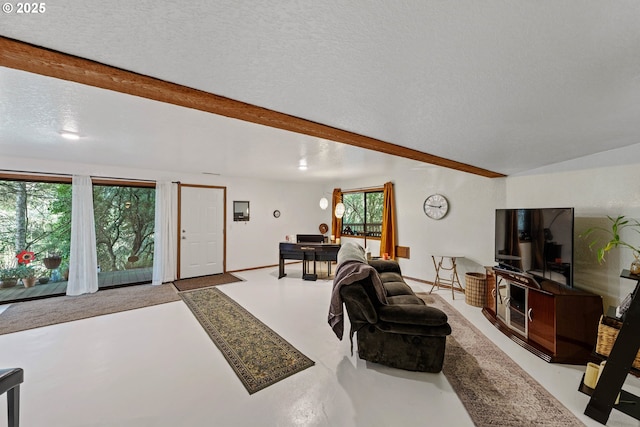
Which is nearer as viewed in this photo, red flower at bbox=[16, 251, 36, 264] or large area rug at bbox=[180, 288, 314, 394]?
large area rug at bbox=[180, 288, 314, 394]

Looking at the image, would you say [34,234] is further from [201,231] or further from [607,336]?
[607,336]

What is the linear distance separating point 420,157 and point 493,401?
2389mm

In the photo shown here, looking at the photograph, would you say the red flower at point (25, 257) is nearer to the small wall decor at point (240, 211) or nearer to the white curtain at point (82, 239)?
the white curtain at point (82, 239)

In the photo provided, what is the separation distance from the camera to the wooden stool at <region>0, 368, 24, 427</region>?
1219 mm

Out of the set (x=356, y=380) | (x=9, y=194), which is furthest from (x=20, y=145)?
(x=356, y=380)

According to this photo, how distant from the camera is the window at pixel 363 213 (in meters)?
6.23

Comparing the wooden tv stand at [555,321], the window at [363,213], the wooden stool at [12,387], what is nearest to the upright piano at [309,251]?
the window at [363,213]

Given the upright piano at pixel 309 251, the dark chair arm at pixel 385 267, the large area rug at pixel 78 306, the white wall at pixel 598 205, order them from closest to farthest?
the white wall at pixel 598 205, the large area rug at pixel 78 306, the dark chair arm at pixel 385 267, the upright piano at pixel 309 251

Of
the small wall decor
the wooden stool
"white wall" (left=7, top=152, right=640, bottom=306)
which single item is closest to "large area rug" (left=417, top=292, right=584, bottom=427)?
"white wall" (left=7, top=152, right=640, bottom=306)

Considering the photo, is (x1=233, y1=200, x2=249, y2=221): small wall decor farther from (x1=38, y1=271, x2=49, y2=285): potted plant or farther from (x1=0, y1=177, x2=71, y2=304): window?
(x1=38, y1=271, x2=49, y2=285): potted plant

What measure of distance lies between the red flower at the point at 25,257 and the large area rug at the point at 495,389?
6.64m

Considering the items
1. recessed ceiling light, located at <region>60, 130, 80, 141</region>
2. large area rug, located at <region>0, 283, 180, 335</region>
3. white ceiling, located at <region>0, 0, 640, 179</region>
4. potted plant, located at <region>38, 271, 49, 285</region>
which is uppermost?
recessed ceiling light, located at <region>60, 130, 80, 141</region>

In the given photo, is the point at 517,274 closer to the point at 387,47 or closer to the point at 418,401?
the point at 418,401

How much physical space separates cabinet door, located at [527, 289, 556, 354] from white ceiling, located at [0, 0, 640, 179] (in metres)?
1.59
